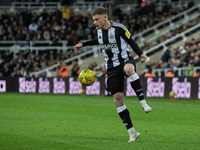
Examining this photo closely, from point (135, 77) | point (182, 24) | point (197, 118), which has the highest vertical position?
point (182, 24)

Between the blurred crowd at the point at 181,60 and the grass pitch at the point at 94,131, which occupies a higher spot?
the blurred crowd at the point at 181,60

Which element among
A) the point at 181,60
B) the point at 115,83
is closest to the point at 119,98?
the point at 115,83

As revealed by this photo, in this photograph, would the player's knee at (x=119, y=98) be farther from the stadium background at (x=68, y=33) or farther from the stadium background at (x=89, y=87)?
the stadium background at (x=68, y=33)

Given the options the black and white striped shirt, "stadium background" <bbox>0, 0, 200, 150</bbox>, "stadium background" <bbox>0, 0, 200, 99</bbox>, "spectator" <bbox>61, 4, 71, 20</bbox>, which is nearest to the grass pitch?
"stadium background" <bbox>0, 0, 200, 150</bbox>

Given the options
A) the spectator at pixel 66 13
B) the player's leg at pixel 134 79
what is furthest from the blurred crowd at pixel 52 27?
the player's leg at pixel 134 79

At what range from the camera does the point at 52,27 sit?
32.8 m

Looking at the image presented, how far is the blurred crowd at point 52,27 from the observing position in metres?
30.9

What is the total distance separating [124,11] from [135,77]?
26284 mm

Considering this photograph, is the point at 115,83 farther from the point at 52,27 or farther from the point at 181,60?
the point at 52,27

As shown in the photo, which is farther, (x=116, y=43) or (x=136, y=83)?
(x=116, y=43)

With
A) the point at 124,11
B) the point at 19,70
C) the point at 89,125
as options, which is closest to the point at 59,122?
the point at 89,125

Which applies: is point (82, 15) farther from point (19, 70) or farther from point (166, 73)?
point (166, 73)

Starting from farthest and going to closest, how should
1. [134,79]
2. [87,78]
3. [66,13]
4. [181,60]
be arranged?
[66,13] < [181,60] < [87,78] < [134,79]

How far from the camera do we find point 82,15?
3341 cm
